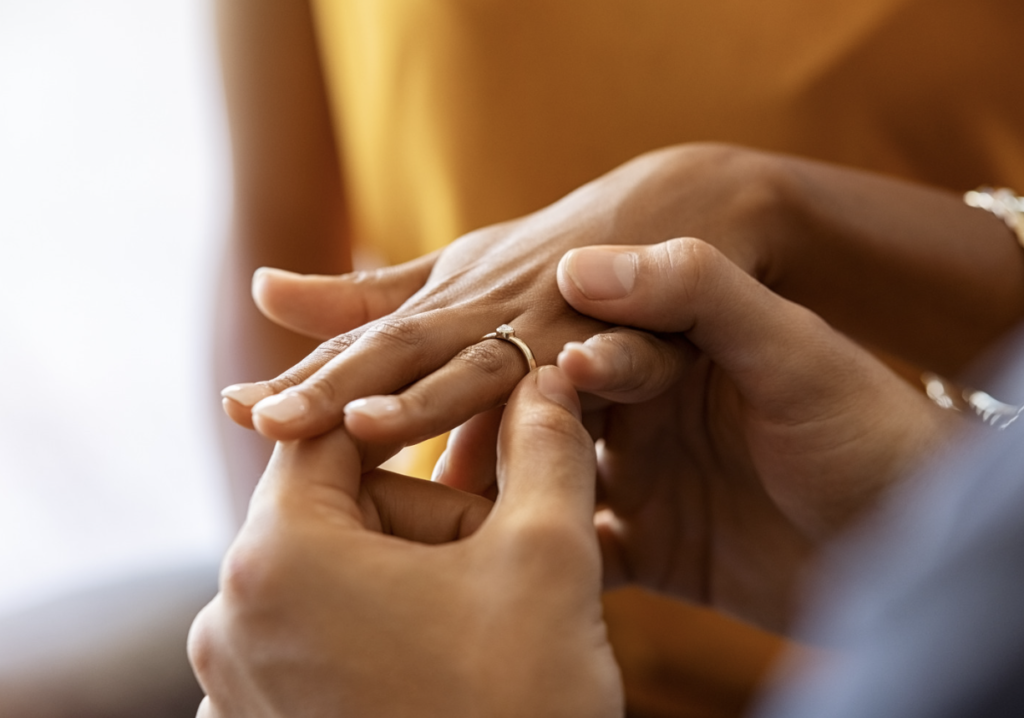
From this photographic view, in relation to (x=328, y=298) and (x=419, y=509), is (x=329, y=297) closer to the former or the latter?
(x=328, y=298)

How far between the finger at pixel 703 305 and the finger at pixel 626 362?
2 cm

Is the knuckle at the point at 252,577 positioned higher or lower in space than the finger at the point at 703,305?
lower

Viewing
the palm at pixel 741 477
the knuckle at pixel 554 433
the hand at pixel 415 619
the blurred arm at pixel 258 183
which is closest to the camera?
the hand at pixel 415 619

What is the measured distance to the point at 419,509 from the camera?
71 centimetres

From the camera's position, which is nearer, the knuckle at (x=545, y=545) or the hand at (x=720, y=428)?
the knuckle at (x=545, y=545)

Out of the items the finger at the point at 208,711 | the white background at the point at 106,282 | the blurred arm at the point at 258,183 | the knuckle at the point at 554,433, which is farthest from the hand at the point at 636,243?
the white background at the point at 106,282

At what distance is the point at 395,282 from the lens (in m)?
1.01

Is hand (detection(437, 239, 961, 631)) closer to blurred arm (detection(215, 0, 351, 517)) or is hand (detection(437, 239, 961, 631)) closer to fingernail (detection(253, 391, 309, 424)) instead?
fingernail (detection(253, 391, 309, 424))

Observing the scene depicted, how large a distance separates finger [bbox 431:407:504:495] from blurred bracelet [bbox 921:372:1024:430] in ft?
1.88

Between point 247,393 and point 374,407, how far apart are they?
0.13m

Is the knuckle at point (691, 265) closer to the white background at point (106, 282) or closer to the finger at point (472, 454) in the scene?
the finger at point (472, 454)

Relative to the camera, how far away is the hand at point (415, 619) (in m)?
0.55

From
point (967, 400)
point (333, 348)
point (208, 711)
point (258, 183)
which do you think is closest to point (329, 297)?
point (333, 348)

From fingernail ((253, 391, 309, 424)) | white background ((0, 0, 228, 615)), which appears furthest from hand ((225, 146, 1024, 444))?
white background ((0, 0, 228, 615))
